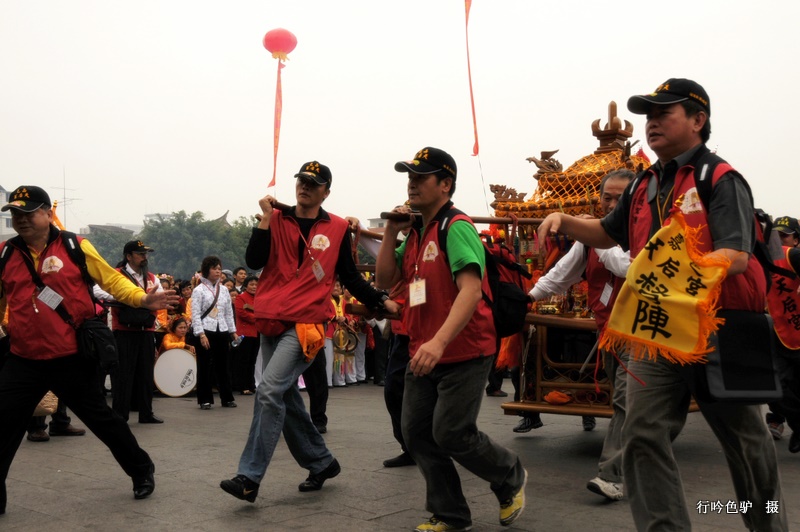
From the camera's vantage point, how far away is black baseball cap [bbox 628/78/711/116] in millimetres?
3936

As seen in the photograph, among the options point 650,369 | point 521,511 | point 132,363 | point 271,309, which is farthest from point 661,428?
point 132,363

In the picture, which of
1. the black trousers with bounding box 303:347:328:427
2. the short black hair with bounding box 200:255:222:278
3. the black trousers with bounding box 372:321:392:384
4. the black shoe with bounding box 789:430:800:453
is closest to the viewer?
the black shoe with bounding box 789:430:800:453

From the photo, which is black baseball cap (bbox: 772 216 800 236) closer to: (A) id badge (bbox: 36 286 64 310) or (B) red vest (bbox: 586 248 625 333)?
(B) red vest (bbox: 586 248 625 333)

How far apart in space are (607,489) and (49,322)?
3.51 metres

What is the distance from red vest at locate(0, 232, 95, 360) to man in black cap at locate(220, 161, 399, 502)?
42.6 inches

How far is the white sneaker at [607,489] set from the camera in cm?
557

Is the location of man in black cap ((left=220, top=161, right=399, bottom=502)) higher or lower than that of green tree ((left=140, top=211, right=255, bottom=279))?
lower

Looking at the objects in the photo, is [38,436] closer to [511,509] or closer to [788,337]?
[511,509]

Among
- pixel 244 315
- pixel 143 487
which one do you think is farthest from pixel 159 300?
pixel 244 315

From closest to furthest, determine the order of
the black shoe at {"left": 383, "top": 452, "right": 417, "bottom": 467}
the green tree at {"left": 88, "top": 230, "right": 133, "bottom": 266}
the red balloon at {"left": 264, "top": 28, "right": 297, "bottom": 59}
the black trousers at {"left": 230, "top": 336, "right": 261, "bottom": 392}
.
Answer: the black shoe at {"left": 383, "top": 452, "right": 417, "bottom": 467}
the red balloon at {"left": 264, "top": 28, "right": 297, "bottom": 59}
the black trousers at {"left": 230, "top": 336, "right": 261, "bottom": 392}
the green tree at {"left": 88, "top": 230, "right": 133, "bottom": 266}

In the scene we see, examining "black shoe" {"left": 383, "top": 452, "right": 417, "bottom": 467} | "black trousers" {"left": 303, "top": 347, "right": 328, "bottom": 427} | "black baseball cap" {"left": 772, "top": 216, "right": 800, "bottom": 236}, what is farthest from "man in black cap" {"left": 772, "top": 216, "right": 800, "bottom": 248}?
"black trousers" {"left": 303, "top": 347, "right": 328, "bottom": 427}

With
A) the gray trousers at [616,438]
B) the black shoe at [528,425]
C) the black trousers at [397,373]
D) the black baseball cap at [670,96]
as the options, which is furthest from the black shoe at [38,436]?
the black baseball cap at [670,96]

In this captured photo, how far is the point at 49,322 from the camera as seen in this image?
570 centimetres

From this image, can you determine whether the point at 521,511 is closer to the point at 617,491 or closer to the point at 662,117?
the point at 617,491
